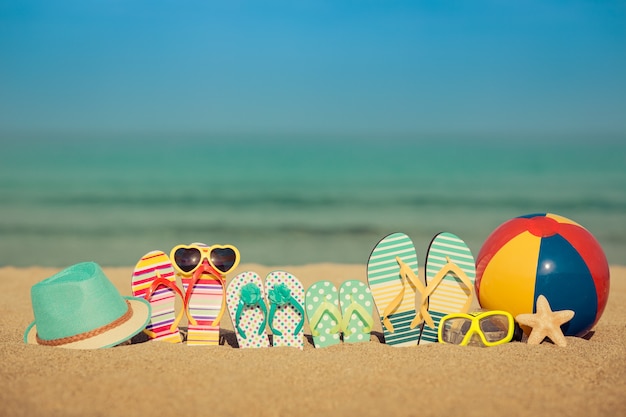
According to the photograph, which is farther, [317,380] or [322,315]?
[322,315]

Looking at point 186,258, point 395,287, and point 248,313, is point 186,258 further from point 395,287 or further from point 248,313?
point 395,287

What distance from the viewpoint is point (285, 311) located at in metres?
5.26

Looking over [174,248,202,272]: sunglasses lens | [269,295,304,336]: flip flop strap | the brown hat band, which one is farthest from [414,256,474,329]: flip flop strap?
the brown hat band

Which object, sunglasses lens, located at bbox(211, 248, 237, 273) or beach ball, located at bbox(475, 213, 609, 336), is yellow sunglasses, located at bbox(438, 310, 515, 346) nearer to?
beach ball, located at bbox(475, 213, 609, 336)

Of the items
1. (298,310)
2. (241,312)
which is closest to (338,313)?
(298,310)

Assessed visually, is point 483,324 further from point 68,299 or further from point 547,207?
point 547,207

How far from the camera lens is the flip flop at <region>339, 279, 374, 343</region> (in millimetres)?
5281

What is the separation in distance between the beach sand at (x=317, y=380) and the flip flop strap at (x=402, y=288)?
0.17 metres

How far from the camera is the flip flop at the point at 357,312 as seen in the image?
17.3 ft

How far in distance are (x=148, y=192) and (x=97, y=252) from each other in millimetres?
7336

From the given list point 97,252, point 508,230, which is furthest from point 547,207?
point 508,230

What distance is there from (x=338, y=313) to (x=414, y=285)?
0.60 metres

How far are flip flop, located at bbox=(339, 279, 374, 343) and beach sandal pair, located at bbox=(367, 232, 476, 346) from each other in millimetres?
79

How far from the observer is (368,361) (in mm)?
4680
